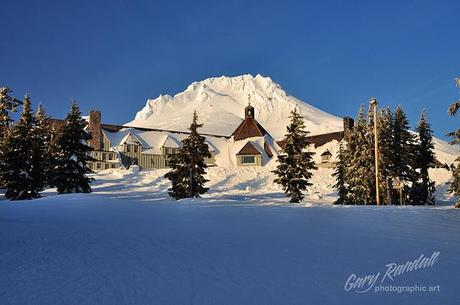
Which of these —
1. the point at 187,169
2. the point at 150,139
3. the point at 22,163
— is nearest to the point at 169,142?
the point at 150,139

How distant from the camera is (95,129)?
65.9 meters

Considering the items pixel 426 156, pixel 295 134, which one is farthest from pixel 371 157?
pixel 426 156

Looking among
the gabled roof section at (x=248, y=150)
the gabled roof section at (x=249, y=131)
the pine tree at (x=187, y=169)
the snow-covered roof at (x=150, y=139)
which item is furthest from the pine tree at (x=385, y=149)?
the snow-covered roof at (x=150, y=139)

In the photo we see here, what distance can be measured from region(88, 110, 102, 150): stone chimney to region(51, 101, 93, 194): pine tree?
3370cm

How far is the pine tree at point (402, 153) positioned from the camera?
34.0 metres

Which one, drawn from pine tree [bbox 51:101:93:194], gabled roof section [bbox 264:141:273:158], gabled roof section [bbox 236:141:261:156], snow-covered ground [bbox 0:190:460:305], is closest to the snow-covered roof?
gabled roof section [bbox 236:141:261:156]

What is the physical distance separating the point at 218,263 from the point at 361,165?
2755 cm

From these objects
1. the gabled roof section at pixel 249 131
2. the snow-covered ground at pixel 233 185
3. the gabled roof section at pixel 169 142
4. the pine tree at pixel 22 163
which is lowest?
the snow-covered ground at pixel 233 185

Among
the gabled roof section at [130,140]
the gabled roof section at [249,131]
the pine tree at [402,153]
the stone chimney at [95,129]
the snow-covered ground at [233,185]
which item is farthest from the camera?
the gabled roof section at [249,131]

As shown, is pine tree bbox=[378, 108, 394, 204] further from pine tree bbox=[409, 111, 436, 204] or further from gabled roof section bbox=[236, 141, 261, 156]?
gabled roof section bbox=[236, 141, 261, 156]

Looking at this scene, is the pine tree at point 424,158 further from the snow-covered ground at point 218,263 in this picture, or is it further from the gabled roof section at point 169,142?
the gabled roof section at point 169,142

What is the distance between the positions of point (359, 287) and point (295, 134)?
26.0 m

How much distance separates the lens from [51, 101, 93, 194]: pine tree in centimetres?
3103

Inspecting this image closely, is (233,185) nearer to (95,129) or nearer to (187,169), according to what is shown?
(187,169)
